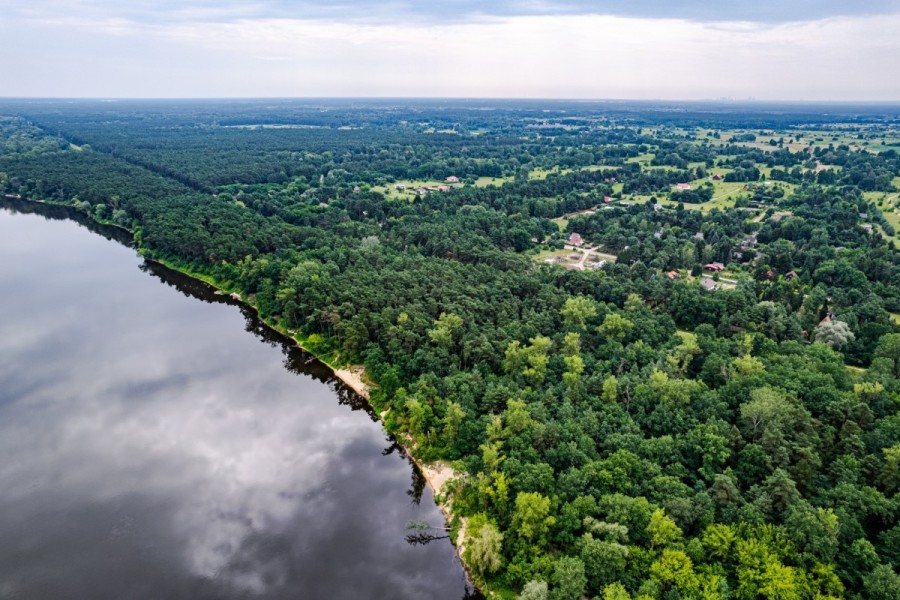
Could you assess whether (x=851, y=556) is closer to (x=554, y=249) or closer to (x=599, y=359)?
(x=599, y=359)

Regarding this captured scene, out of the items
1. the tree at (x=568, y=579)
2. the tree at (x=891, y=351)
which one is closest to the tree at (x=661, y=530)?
the tree at (x=568, y=579)

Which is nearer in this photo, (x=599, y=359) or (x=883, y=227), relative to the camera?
(x=599, y=359)

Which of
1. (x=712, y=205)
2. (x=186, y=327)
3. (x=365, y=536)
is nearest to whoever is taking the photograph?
(x=365, y=536)

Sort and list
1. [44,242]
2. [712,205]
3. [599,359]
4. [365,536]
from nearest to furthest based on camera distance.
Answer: [365,536], [599,359], [44,242], [712,205]

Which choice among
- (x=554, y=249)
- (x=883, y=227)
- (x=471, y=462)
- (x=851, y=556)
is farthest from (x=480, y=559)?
(x=883, y=227)

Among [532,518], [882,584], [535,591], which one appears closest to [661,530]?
[532,518]

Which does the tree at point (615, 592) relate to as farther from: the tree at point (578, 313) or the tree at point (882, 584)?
the tree at point (578, 313)

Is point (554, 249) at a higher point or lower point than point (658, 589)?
higher
